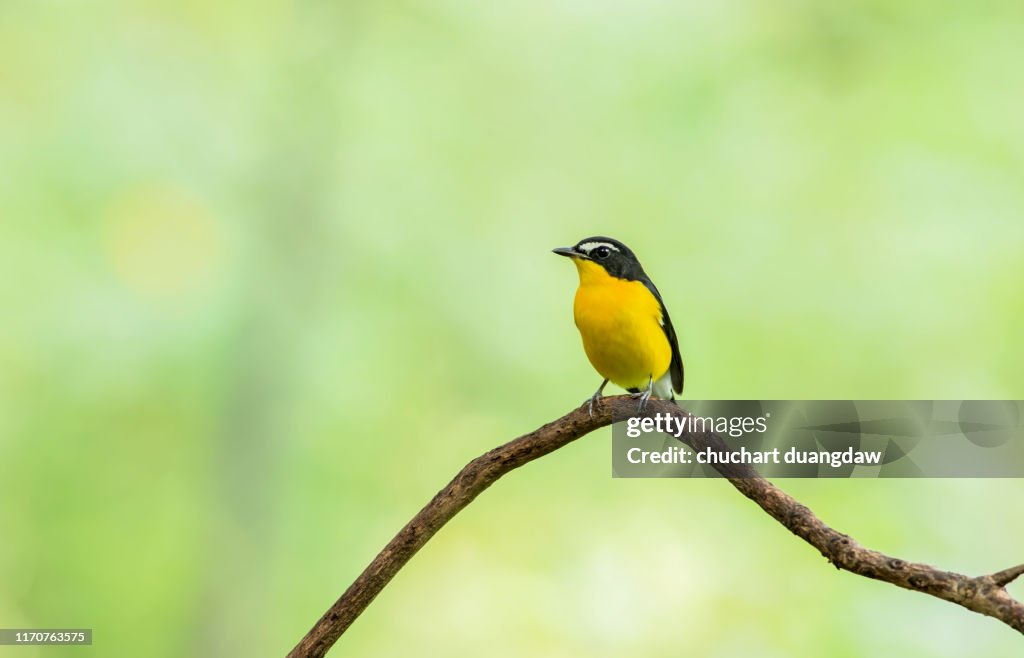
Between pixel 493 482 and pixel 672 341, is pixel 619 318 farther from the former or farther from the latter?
pixel 493 482

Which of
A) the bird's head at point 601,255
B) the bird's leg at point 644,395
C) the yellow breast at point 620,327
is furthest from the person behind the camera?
the bird's head at point 601,255

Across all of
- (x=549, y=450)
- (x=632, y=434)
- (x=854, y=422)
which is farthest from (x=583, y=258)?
(x=854, y=422)

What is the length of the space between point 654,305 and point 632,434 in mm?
496

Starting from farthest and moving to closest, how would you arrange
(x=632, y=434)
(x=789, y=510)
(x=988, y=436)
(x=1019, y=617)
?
(x=988, y=436) → (x=632, y=434) → (x=789, y=510) → (x=1019, y=617)

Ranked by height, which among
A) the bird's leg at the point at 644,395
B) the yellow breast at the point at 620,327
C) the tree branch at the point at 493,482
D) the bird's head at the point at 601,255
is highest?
the bird's head at the point at 601,255

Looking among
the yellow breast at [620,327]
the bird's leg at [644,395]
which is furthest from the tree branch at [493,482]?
the yellow breast at [620,327]

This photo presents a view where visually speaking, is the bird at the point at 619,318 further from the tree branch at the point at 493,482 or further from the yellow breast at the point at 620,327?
the tree branch at the point at 493,482

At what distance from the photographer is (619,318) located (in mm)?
3615

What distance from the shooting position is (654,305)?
381 cm

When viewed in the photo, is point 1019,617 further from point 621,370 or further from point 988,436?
point 988,436

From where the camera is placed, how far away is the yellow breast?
3627 mm

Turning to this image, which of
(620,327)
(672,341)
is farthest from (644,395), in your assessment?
(672,341)

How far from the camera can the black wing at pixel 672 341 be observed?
3.89 m

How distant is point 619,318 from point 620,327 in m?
0.03
